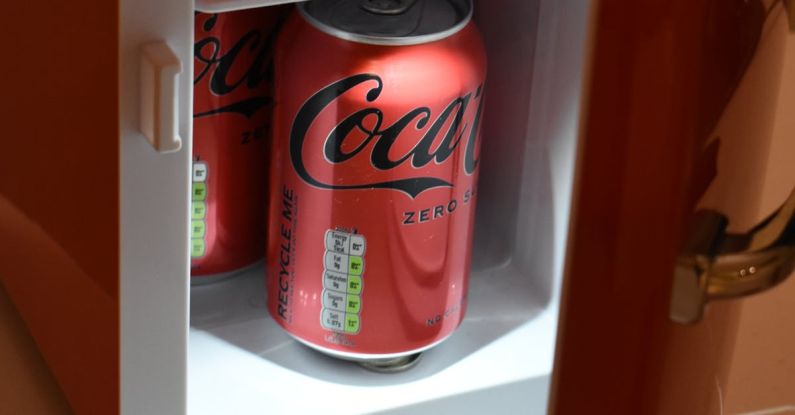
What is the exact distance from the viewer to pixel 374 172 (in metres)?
0.90

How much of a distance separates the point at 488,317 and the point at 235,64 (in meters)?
0.27

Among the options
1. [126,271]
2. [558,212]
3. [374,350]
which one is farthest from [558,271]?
[126,271]

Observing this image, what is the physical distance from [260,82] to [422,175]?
0.46 feet

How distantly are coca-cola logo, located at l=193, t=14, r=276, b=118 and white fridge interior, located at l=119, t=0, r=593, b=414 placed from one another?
0.45 feet

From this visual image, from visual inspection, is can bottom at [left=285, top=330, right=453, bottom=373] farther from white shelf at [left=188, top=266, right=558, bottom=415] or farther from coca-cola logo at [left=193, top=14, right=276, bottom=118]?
coca-cola logo at [left=193, top=14, right=276, bottom=118]

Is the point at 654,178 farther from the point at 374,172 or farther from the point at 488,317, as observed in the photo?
the point at 488,317

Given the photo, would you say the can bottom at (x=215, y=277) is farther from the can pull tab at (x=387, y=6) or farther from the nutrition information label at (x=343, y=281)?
the can pull tab at (x=387, y=6)

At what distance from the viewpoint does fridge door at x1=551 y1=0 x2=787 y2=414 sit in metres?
0.51

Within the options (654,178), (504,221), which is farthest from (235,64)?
(654,178)

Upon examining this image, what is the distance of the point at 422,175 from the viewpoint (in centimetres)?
92

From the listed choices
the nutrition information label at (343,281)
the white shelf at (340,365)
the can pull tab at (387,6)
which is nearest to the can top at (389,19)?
the can pull tab at (387,6)

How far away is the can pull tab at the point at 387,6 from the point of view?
94cm

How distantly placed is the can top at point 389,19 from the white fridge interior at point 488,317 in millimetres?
90

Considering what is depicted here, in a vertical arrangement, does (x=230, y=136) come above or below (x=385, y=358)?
above
